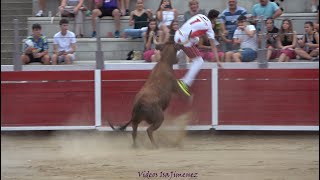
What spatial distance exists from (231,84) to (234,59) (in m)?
0.35

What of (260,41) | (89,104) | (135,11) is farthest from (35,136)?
(260,41)

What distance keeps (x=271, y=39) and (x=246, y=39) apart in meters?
0.34

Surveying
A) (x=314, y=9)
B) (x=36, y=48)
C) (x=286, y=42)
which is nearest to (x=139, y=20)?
(x=36, y=48)

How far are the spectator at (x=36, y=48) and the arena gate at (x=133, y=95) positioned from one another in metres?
0.13

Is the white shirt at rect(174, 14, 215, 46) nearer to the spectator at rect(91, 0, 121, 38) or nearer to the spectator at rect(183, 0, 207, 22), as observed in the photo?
the spectator at rect(183, 0, 207, 22)

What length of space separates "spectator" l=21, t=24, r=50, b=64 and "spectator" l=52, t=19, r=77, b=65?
0.40ft

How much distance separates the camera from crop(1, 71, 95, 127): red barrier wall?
352 inches

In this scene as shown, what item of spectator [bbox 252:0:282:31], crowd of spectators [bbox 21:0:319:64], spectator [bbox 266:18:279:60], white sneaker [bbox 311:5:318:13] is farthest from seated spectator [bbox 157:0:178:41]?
white sneaker [bbox 311:5:318:13]

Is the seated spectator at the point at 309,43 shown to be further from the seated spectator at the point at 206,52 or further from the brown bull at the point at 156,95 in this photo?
the brown bull at the point at 156,95

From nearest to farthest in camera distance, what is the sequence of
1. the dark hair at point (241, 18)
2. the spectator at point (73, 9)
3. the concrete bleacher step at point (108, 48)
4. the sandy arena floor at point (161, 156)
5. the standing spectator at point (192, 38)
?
the sandy arena floor at point (161, 156) < the standing spectator at point (192, 38) < the dark hair at point (241, 18) < the concrete bleacher step at point (108, 48) < the spectator at point (73, 9)

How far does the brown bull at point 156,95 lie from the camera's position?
297 inches

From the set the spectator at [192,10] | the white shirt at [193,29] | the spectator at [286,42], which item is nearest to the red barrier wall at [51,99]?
the white shirt at [193,29]

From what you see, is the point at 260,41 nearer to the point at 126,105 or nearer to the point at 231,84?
the point at 231,84

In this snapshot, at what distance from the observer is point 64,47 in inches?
359
